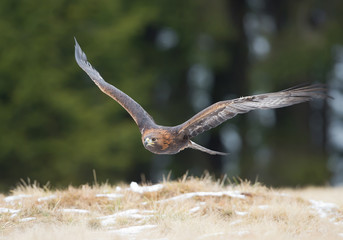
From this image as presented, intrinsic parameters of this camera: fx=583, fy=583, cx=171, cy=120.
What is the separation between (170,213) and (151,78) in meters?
12.4

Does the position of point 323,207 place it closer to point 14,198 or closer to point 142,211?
point 142,211

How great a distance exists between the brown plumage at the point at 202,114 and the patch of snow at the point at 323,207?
138 cm

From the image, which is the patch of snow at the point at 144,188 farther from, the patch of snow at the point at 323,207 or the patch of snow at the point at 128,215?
the patch of snow at the point at 323,207

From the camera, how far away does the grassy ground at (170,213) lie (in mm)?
5633

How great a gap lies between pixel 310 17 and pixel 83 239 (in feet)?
45.0

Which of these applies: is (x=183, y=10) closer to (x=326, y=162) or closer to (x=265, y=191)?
(x=326, y=162)

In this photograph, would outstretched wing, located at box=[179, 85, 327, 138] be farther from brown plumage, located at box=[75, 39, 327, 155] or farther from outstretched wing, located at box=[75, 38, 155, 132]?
outstretched wing, located at box=[75, 38, 155, 132]

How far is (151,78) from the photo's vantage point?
18562 millimetres

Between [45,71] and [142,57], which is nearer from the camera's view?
[45,71]

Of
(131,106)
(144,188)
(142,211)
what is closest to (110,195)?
(144,188)

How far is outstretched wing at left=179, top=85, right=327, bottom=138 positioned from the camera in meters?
6.40

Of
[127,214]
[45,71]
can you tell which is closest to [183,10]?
[45,71]

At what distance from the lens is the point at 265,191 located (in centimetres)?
785

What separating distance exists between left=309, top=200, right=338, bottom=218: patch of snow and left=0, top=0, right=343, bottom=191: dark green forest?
361 inches
